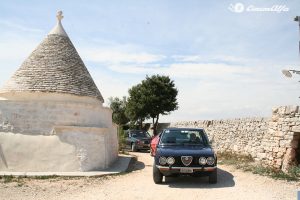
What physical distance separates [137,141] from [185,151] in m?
14.1

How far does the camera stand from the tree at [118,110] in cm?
4894

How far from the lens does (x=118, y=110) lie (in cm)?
5022

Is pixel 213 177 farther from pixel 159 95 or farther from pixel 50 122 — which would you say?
pixel 159 95

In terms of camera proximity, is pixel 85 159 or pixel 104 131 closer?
pixel 85 159

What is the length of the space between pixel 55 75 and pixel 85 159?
12.9 ft

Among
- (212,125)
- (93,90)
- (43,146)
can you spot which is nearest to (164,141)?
(43,146)

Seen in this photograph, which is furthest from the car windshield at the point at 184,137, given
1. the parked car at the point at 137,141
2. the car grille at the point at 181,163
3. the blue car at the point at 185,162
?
the parked car at the point at 137,141

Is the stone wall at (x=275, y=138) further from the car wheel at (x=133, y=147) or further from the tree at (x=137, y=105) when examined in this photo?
the tree at (x=137, y=105)

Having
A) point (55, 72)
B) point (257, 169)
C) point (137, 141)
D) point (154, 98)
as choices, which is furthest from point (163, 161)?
point (154, 98)

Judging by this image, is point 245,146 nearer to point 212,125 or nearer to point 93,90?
point 212,125

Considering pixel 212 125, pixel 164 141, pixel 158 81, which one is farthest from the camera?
pixel 158 81

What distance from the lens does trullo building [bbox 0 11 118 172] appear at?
40.8ft

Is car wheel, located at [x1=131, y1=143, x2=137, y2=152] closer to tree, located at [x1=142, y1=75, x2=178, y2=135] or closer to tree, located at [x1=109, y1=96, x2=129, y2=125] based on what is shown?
tree, located at [x1=142, y1=75, x2=178, y2=135]

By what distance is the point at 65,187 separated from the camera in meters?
9.78
